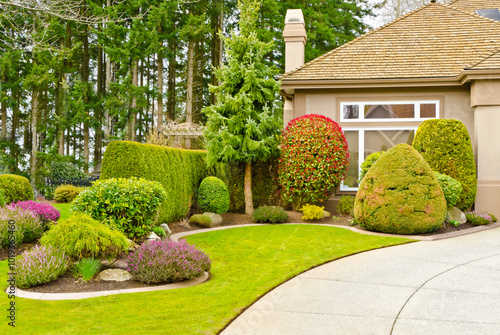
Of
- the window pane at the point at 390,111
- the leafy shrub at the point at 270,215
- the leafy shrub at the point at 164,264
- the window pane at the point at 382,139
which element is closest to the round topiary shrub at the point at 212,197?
the leafy shrub at the point at 270,215

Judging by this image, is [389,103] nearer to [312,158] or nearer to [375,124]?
[375,124]

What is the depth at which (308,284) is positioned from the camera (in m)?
5.53

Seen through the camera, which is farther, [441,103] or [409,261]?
[441,103]

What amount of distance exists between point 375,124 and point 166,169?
6.40m

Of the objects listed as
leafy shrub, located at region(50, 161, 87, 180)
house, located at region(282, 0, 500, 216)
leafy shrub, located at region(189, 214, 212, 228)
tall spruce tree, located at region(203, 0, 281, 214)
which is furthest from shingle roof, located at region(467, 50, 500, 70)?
leafy shrub, located at region(50, 161, 87, 180)

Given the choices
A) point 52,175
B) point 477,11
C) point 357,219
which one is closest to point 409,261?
point 357,219

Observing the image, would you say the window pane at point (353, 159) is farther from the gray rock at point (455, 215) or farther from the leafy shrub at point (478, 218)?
the leafy shrub at point (478, 218)

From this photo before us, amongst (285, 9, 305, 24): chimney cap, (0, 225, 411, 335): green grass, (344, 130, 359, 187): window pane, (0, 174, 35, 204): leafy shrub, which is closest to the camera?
(0, 225, 411, 335): green grass

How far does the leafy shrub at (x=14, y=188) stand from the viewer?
10281 millimetres

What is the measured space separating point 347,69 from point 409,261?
765cm

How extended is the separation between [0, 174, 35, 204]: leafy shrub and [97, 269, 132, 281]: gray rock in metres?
5.97

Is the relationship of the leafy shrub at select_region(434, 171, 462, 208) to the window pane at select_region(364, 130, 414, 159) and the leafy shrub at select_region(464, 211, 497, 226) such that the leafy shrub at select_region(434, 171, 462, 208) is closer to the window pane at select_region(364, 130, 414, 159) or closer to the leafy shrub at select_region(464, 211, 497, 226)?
the leafy shrub at select_region(464, 211, 497, 226)

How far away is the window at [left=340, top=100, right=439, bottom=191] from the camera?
40.7 feet

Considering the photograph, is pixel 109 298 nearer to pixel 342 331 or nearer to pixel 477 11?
pixel 342 331
